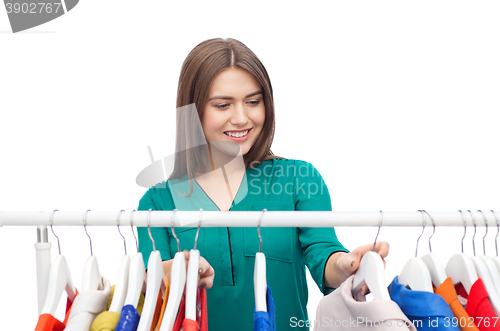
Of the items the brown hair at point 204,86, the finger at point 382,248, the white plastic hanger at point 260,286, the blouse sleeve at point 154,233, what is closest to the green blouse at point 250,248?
the blouse sleeve at point 154,233

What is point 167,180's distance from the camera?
5.03 ft

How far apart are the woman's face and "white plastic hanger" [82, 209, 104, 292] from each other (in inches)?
19.0

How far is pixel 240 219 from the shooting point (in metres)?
1.04

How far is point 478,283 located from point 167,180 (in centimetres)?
99

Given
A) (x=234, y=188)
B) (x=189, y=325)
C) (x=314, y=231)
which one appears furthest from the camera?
(x=234, y=188)

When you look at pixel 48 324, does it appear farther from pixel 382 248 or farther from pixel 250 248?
pixel 382 248

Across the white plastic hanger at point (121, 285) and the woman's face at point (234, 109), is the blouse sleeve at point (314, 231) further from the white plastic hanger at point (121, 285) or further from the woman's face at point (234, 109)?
the white plastic hanger at point (121, 285)

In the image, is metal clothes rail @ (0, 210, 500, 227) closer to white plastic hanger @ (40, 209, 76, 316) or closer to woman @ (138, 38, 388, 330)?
white plastic hanger @ (40, 209, 76, 316)

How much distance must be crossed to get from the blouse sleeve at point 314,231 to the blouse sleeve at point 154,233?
0.42 meters

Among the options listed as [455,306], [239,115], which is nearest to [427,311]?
[455,306]

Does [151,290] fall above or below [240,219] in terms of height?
below

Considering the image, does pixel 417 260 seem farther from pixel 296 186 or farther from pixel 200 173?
pixel 200 173

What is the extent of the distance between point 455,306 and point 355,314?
0.73 ft

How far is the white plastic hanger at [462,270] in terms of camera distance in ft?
3.43
